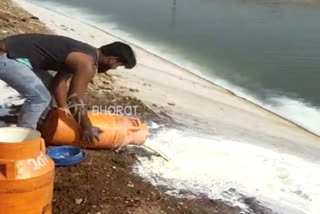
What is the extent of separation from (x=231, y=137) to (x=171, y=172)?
7.58 feet

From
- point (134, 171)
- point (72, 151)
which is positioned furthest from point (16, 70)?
point (134, 171)

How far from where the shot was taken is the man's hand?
548cm

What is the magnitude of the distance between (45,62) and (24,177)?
5.14 ft

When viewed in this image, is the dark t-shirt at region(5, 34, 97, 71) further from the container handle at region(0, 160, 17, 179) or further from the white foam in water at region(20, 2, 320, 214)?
the container handle at region(0, 160, 17, 179)

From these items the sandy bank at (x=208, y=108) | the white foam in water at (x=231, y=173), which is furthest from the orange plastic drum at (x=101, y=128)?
the sandy bank at (x=208, y=108)

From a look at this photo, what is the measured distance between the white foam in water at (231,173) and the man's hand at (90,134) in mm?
505

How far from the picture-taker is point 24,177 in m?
3.86

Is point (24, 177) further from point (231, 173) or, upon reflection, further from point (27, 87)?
point (231, 173)

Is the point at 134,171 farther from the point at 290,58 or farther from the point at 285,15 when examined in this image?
the point at 285,15

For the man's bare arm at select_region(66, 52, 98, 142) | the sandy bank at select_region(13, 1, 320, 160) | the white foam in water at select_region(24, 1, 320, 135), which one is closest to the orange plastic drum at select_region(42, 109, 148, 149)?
the man's bare arm at select_region(66, 52, 98, 142)

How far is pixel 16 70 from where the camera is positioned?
16.6ft

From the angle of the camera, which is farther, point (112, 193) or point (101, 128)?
point (101, 128)

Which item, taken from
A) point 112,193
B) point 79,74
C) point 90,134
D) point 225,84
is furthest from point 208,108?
point 79,74

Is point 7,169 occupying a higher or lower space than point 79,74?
lower
